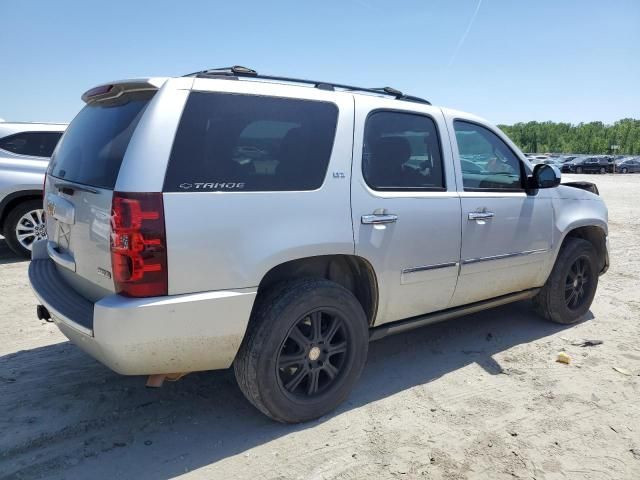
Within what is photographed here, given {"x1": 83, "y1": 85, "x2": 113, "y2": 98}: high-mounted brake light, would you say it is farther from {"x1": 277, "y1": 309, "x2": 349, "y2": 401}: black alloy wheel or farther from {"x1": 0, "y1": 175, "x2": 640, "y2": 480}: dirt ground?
{"x1": 0, "y1": 175, "x2": 640, "y2": 480}: dirt ground

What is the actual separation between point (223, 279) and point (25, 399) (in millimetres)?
1780

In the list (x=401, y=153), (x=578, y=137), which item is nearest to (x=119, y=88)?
(x=401, y=153)

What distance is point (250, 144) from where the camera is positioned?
2686mm

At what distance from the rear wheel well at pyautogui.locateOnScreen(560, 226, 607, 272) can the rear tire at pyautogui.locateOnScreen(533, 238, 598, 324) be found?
14cm

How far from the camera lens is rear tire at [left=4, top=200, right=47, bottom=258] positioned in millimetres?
6891

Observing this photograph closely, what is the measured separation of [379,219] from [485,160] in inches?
57.1

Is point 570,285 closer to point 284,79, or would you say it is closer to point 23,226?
point 284,79

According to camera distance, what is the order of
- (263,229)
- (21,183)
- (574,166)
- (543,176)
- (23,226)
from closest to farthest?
(263,229)
(543,176)
(21,183)
(23,226)
(574,166)

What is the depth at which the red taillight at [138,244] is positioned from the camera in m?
2.31

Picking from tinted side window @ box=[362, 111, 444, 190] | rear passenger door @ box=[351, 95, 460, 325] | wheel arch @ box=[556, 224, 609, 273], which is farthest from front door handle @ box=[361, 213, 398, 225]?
wheel arch @ box=[556, 224, 609, 273]

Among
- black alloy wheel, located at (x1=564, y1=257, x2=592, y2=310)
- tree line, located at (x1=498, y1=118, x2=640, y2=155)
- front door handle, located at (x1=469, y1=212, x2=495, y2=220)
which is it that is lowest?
black alloy wheel, located at (x1=564, y1=257, x2=592, y2=310)

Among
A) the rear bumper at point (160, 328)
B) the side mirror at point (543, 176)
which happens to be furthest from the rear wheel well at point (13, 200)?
the side mirror at point (543, 176)

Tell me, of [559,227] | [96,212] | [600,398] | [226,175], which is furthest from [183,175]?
[559,227]

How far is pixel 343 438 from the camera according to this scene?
2859 millimetres
